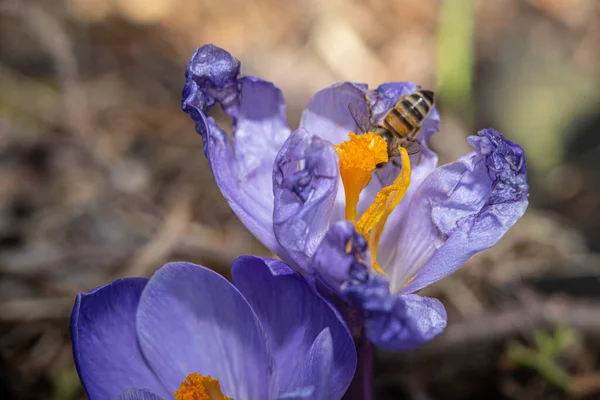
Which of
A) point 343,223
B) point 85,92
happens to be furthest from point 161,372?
point 85,92

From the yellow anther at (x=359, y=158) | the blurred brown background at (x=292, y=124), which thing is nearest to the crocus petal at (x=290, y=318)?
the yellow anther at (x=359, y=158)

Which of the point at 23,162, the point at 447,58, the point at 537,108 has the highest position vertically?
the point at 23,162

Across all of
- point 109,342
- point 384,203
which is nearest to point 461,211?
point 384,203

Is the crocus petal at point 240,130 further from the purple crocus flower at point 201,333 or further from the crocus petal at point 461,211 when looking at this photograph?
the crocus petal at point 461,211

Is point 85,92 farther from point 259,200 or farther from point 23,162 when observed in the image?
point 259,200

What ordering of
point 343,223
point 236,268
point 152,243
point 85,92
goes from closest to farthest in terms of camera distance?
point 343,223 < point 236,268 < point 152,243 < point 85,92

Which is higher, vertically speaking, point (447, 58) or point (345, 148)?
point (345, 148)

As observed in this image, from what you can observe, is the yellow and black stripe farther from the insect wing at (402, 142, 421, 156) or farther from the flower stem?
the flower stem
